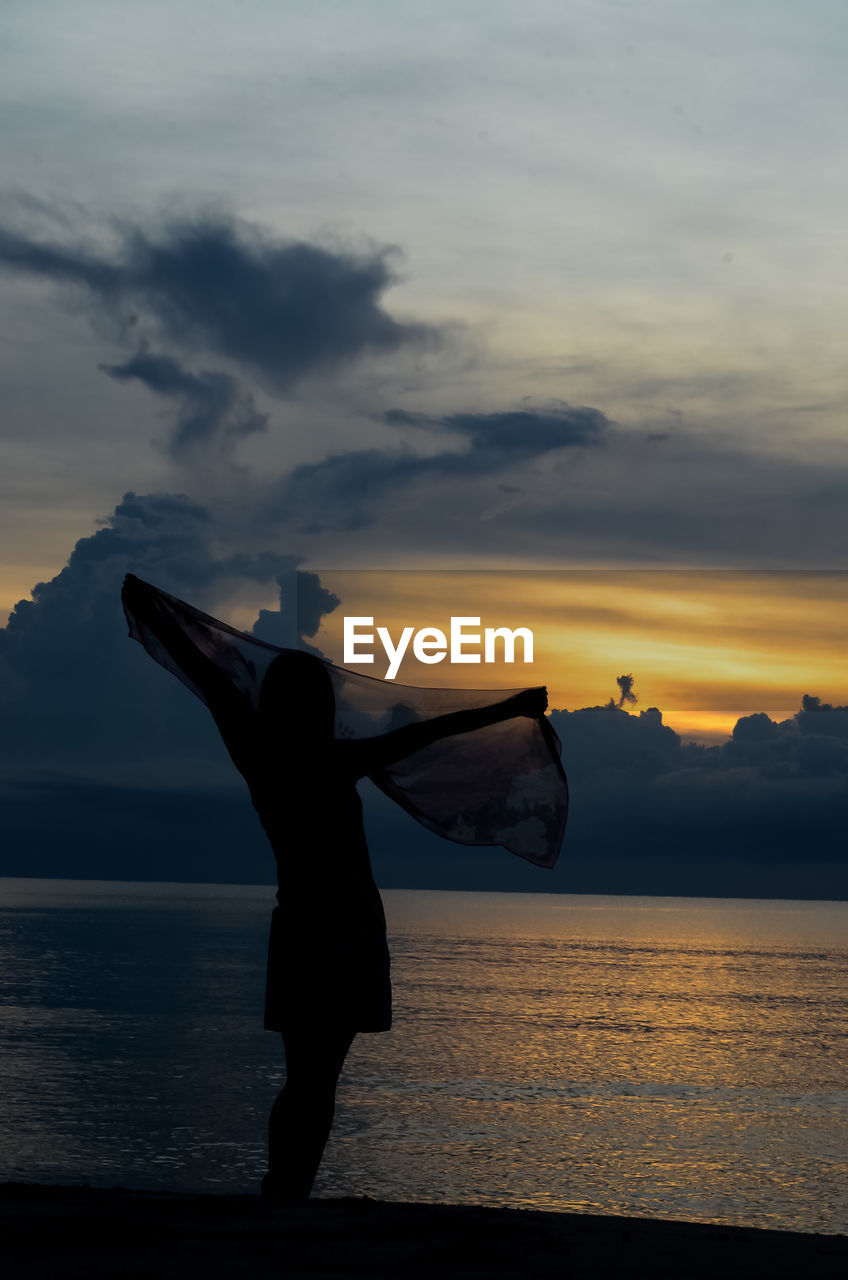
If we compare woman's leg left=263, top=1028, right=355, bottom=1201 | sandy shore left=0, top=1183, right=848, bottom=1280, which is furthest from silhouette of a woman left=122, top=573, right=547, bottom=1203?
sandy shore left=0, top=1183, right=848, bottom=1280

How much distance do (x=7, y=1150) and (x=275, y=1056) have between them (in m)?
18.5

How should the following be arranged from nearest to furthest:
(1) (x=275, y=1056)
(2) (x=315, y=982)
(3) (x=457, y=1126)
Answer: (2) (x=315, y=982) < (3) (x=457, y=1126) < (1) (x=275, y=1056)

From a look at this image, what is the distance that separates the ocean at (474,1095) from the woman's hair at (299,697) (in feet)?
2.88

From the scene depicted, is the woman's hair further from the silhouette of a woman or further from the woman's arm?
the woman's arm

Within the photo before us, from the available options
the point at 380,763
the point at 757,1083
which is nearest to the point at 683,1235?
the point at 380,763

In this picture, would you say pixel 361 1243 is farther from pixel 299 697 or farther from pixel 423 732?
pixel 299 697

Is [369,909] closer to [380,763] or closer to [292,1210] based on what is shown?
[380,763]

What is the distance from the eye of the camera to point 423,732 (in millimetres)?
5109

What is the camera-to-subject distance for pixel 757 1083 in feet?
121

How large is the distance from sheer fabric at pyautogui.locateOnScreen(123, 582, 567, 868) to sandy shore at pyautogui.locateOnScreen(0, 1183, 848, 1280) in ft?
5.71

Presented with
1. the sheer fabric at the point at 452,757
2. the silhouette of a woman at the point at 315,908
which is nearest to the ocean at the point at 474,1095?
the silhouette of a woman at the point at 315,908

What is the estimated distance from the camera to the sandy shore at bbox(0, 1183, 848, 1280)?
384 cm

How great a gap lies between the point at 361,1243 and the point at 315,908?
4.23ft

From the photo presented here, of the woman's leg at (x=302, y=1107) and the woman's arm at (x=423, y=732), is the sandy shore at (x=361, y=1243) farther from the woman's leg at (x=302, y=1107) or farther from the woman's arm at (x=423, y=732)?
the woman's arm at (x=423, y=732)
